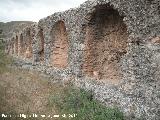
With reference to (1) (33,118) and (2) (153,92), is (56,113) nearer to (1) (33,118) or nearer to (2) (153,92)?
(1) (33,118)

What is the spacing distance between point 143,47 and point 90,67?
325 centimetres

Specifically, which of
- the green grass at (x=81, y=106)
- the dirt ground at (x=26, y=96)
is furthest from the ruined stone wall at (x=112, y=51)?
the dirt ground at (x=26, y=96)

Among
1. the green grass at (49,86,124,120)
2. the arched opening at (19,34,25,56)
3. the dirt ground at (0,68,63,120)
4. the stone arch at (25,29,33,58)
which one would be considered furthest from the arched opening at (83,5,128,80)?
the arched opening at (19,34,25,56)

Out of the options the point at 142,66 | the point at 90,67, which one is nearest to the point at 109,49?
the point at 90,67

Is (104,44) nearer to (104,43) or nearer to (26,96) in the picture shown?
(104,43)

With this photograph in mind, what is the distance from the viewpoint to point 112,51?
9.77 m

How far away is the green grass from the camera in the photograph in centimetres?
716

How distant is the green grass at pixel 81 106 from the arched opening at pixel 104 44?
3.29ft

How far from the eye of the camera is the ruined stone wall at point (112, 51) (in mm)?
6766

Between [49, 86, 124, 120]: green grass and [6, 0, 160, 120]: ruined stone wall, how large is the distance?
27 cm

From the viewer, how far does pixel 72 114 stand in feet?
25.1

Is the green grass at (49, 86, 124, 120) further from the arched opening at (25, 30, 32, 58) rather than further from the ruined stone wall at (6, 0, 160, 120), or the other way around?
the arched opening at (25, 30, 32, 58)

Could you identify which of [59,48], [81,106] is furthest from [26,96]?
[59,48]

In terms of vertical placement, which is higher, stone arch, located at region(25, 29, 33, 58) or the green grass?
stone arch, located at region(25, 29, 33, 58)
